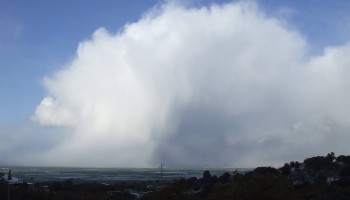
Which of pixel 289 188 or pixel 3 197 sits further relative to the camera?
pixel 3 197

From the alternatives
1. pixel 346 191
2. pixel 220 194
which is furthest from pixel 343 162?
pixel 220 194

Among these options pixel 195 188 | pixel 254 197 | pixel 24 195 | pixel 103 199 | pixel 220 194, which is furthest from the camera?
pixel 195 188

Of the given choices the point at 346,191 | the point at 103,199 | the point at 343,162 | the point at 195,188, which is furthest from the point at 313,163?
the point at 103,199

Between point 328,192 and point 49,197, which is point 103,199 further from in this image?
point 328,192

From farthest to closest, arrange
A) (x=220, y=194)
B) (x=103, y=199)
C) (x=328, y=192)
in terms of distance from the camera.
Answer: (x=103, y=199) → (x=328, y=192) → (x=220, y=194)

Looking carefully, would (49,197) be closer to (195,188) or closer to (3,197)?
(3,197)

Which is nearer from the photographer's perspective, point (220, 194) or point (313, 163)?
point (220, 194)

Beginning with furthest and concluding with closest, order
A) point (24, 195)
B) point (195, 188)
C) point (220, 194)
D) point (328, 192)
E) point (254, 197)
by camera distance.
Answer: point (195, 188) → point (24, 195) → point (328, 192) → point (220, 194) → point (254, 197)

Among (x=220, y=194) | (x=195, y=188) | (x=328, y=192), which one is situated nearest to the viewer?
(x=220, y=194)

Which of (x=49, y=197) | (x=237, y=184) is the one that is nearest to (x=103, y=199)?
(x=49, y=197)
